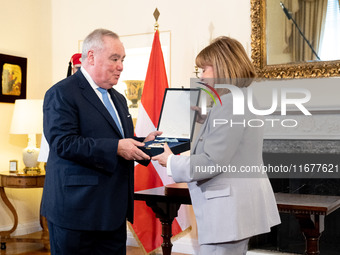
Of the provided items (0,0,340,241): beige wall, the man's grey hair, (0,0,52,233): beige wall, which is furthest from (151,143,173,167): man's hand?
(0,0,52,233): beige wall

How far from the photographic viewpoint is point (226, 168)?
192 centimetres

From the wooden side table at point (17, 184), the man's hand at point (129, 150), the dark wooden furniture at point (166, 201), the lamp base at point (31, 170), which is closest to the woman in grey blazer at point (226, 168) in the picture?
the man's hand at point (129, 150)

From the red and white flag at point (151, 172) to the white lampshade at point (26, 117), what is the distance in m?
1.31

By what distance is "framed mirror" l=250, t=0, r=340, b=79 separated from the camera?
4.05 metres

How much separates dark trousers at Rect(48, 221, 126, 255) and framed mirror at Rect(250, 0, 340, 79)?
253 centimetres

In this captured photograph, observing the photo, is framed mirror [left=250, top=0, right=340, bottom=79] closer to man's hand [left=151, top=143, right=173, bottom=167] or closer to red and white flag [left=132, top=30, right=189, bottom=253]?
red and white flag [left=132, top=30, right=189, bottom=253]

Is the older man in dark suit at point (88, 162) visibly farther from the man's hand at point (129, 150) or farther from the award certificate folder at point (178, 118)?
the award certificate folder at point (178, 118)

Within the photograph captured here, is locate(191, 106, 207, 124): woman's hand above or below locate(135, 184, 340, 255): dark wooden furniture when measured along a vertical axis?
above

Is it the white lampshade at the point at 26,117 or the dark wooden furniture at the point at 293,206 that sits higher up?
the white lampshade at the point at 26,117

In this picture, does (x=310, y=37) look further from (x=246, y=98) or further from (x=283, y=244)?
(x=246, y=98)

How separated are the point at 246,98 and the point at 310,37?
2393 millimetres

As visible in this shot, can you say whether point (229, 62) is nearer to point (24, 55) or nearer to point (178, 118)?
point (178, 118)

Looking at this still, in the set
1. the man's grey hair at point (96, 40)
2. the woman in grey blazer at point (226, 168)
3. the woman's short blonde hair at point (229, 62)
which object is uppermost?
the man's grey hair at point (96, 40)

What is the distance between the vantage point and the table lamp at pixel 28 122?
4.96 meters
